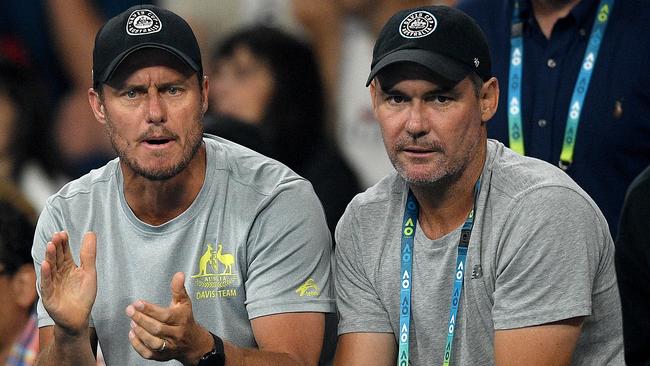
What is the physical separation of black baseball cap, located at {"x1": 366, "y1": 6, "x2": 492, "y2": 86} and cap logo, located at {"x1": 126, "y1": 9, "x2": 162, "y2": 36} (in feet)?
1.84

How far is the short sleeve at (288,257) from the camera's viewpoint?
3.27 metres

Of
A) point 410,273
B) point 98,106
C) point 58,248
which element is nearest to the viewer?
point 58,248

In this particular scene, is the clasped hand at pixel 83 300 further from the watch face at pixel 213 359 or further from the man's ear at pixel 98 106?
the man's ear at pixel 98 106

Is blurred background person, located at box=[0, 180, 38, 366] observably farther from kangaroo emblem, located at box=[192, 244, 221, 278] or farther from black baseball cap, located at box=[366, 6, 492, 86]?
black baseball cap, located at box=[366, 6, 492, 86]

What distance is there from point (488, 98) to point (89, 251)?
104 cm

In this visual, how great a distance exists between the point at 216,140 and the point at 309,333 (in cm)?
64

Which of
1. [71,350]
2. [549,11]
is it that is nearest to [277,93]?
[549,11]

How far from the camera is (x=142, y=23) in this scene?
334 centimetres

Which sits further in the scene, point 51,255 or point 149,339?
point 51,255

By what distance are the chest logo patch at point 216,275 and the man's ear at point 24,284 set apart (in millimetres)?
1183

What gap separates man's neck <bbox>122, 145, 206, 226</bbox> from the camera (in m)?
3.39

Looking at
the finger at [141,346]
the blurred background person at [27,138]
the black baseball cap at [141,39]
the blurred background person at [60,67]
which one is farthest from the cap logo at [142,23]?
the blurred background person at [27,138]

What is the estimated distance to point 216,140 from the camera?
3.61 metres

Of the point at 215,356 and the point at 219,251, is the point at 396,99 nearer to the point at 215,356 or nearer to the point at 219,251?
the point at 219,251
